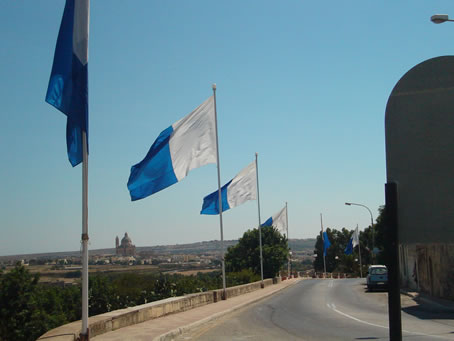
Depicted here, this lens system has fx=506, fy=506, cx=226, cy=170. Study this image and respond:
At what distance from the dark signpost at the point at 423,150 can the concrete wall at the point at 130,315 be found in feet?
26.1

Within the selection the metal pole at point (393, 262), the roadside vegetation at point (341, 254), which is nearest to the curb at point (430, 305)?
the metal pole at point (393, 262)

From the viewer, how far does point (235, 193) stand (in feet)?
91.1

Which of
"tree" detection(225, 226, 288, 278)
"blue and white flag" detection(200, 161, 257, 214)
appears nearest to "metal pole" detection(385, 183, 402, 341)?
"blue and white flag" detection(200, 161, 257, 214)

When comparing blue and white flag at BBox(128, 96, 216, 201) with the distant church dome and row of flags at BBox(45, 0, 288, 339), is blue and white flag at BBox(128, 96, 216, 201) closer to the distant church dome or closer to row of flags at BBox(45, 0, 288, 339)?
row of flags at BBox(45, 0, 288, 339)

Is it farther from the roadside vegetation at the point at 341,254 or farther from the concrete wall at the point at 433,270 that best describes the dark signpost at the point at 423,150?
the roadside vegetation at the point at 341,254

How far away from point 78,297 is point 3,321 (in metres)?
4.59

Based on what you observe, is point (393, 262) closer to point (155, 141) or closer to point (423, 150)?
point (423, 150)

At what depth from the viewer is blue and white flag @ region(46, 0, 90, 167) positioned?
33.3ft

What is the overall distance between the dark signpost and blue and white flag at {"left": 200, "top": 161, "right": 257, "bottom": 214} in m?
22.4

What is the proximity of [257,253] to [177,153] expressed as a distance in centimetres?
4820

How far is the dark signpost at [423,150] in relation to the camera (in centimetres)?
266

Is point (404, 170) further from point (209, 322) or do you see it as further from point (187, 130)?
point (187, 130)

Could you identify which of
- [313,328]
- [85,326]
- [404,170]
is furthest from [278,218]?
[404,170]

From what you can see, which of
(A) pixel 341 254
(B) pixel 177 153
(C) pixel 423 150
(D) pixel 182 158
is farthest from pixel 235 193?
(A) pixel 341 254
